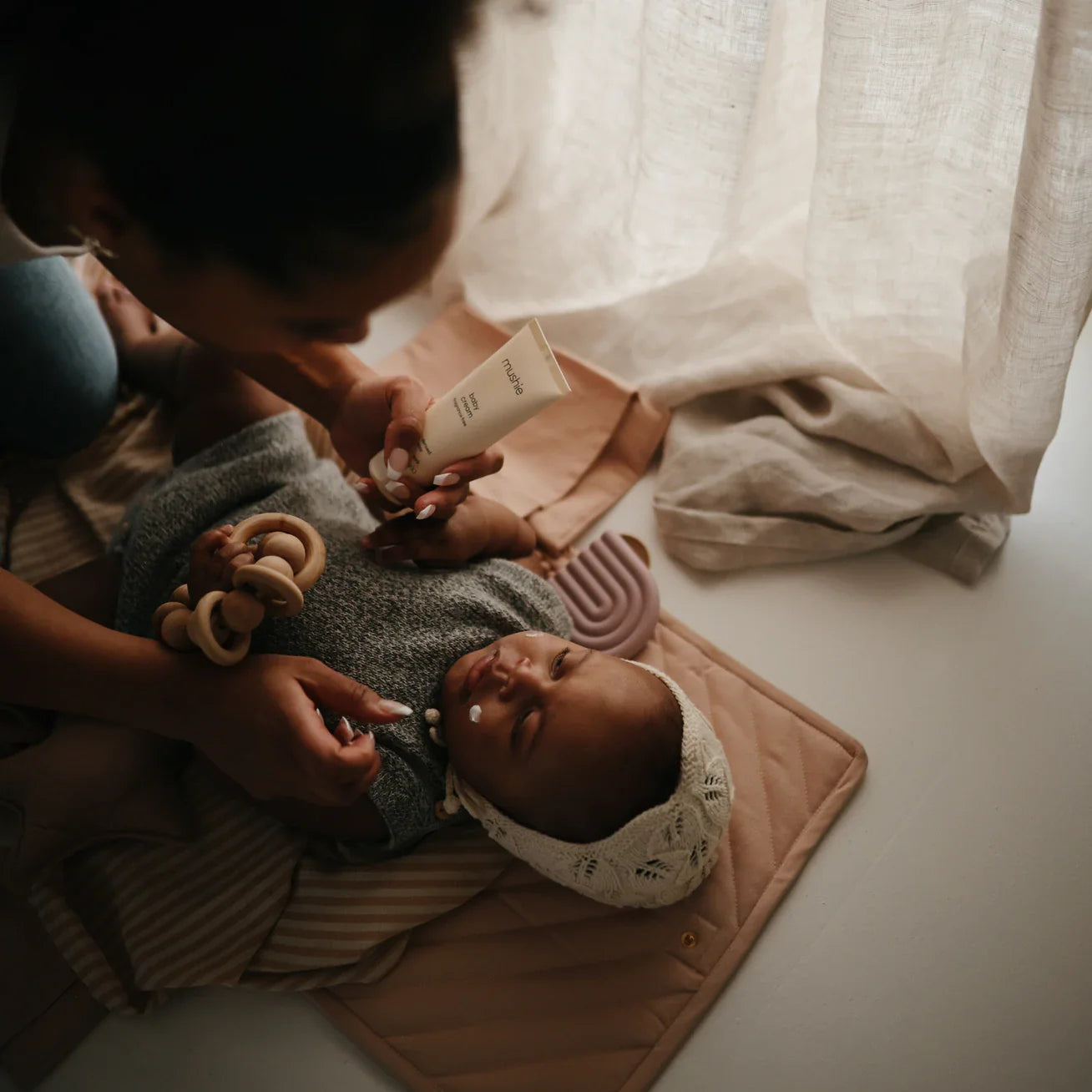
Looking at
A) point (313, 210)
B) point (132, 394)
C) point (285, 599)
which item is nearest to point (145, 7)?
point (313, 210)

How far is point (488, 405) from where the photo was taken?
2.58ft

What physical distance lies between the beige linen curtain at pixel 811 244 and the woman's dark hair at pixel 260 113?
1.15 ft

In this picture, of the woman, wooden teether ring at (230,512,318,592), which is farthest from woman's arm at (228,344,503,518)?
the woman

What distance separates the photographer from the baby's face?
81 cm

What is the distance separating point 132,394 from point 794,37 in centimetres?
86

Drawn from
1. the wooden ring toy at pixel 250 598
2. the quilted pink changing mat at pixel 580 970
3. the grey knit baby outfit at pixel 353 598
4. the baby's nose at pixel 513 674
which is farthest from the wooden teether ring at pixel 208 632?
the quilted pink changing mat at pixel 580 970

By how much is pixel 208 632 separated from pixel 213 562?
0.08m

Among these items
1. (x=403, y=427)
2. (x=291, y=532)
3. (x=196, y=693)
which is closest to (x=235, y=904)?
(x=196, y=693)

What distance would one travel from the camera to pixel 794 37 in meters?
0.98

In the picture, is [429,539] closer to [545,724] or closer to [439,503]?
[439,503]

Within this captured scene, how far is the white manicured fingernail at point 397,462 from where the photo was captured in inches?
33.6

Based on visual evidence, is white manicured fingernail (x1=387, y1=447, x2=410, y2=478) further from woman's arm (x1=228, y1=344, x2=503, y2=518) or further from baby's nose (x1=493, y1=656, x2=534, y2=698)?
baby's nose (x1=493, y1=656, x2=534, y2=698)

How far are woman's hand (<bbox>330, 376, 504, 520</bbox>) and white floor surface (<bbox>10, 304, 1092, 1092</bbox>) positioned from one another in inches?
13.0

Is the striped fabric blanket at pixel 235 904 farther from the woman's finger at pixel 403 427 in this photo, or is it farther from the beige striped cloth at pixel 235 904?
the woman's finger at pixel 403 427
